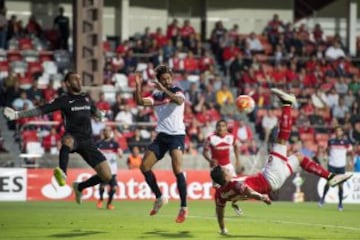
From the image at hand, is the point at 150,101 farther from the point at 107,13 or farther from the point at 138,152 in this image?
the point at 107,13

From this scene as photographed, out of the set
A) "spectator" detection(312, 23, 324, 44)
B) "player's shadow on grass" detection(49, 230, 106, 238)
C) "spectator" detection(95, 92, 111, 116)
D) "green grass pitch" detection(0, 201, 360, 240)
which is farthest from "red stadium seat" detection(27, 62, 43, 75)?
"player's shadow on grass" detection(49, 230, 106, 238)

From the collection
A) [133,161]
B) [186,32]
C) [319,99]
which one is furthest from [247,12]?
[133,161]

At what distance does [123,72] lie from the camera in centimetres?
3716

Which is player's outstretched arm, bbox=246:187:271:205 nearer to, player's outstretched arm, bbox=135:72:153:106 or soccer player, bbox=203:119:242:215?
player's outstretched arm, bbox=135:72:153:106

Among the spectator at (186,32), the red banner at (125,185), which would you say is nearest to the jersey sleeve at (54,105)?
the red banner at (125,185)

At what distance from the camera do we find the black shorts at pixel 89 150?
18.1m

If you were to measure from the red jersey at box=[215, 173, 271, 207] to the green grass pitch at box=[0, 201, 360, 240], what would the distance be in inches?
23.8

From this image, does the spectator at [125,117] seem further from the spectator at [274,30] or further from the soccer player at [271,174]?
the soccer player at [271,174]

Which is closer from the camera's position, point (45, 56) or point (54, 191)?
point (54, 191)

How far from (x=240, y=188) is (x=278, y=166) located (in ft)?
2.35

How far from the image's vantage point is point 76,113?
1802 cm


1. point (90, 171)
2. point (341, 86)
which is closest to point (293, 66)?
point (341, 86)

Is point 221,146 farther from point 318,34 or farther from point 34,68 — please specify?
point 318,34

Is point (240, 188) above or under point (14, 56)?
under
